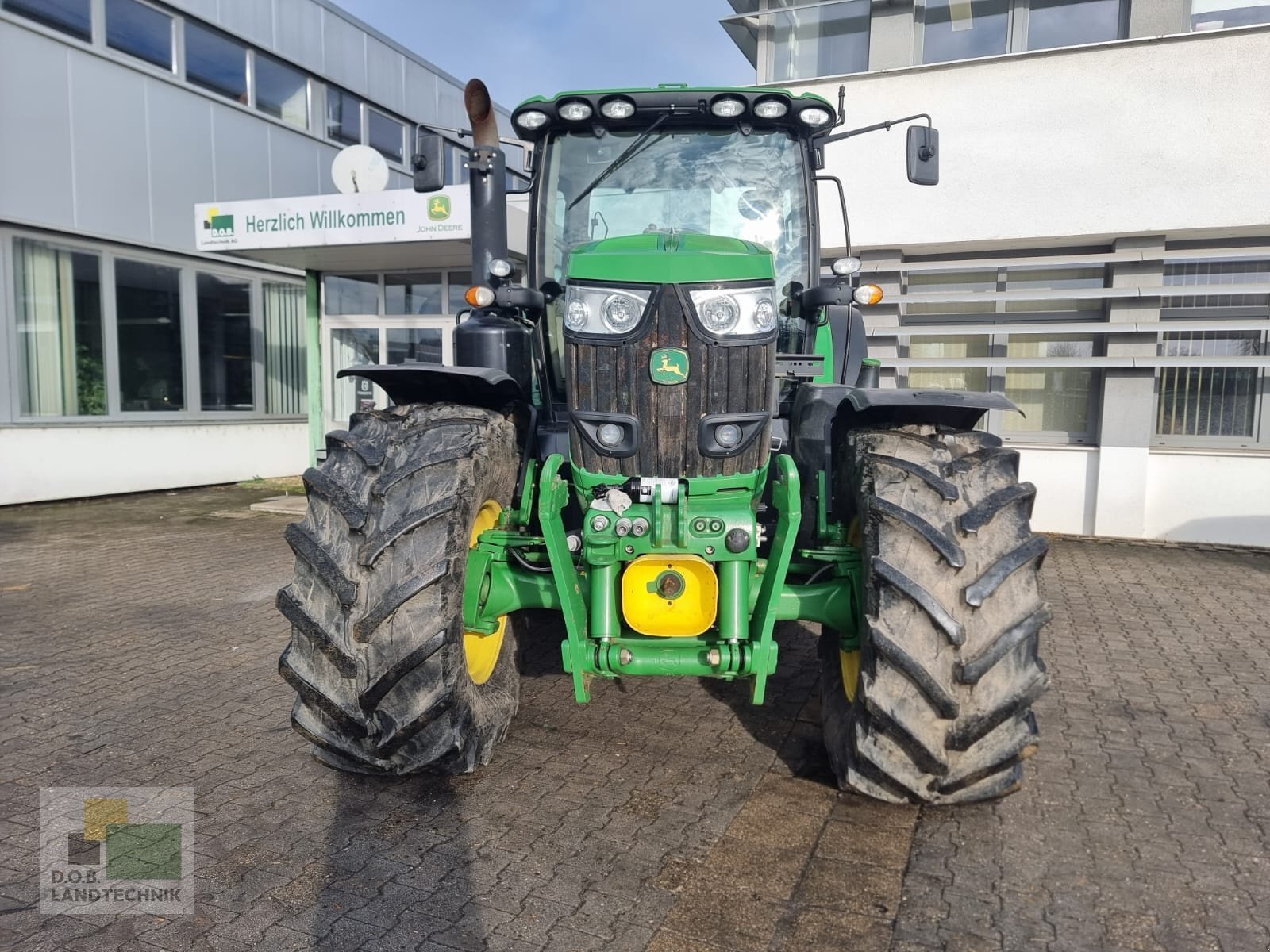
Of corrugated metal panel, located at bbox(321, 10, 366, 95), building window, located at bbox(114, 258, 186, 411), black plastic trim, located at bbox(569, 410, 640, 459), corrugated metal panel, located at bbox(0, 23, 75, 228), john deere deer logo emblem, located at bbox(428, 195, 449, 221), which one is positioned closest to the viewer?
black plastic trim, located at bbox(569, 410, 640, 459)

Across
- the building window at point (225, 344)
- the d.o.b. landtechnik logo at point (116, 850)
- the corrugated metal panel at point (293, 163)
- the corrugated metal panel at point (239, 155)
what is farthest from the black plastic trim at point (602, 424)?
the corrugated metal panel at point (293, 163)

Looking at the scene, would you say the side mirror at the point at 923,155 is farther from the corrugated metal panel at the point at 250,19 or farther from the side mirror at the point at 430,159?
the corrugated metal panel at the point at 250,19

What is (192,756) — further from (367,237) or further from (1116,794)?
(367,237)

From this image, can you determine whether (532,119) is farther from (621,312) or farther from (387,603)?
(387,603)

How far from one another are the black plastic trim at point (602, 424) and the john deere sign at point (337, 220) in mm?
6990

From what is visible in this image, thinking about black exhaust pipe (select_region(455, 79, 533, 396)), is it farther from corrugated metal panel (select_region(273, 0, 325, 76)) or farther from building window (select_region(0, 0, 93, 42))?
corrugated metal panel (select_region(273, 0, 325, 76))

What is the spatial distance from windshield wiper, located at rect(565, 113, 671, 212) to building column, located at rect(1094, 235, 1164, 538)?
250 inches

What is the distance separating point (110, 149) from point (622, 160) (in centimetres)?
1009

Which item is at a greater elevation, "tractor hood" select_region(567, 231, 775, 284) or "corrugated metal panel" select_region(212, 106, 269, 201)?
"corrugated metal panel" select_region(212, 106, 269, 201)

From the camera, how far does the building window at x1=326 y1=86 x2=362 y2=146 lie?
51.1ft

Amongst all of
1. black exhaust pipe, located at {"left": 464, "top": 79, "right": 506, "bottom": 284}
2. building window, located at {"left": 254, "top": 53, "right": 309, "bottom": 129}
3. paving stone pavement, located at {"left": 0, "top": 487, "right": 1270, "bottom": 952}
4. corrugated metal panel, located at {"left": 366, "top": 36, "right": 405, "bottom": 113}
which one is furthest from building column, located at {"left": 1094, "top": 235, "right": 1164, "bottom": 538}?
corrugated metal panel, located at {"left": 366, "top": 36, "right": 405, "bottom": 113}

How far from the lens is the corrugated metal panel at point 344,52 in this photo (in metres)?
15.5

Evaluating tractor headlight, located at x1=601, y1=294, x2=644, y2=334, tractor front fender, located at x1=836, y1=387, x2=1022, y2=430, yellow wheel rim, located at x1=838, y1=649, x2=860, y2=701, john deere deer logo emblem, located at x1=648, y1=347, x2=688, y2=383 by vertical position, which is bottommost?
yellow wheel rim, located at x1=838, y1=649, x2=860, y2=701

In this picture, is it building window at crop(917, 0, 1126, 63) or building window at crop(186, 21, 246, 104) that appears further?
building window at crop(186, 21, 246, 104)
